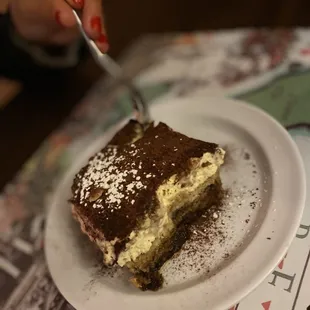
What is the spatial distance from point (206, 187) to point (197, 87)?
395mm

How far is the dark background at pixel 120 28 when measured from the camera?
1187 mm

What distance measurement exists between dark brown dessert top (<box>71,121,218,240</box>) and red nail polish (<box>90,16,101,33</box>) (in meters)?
0.23

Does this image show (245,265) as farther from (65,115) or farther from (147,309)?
(65,115)

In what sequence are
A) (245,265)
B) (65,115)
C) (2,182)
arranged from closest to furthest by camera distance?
(245,265) → (2,182) → (65,115)

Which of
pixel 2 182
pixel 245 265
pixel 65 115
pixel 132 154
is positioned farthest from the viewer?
pixel 65 115

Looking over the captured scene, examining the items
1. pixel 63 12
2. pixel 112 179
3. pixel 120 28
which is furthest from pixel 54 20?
pixel 120 28

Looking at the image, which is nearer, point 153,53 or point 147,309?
point 147,309

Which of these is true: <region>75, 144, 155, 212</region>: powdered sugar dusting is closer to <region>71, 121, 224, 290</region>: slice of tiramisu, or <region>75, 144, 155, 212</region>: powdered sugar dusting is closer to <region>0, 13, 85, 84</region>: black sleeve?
<region>71, 121, 224, 290</region>: slice of tiramisu

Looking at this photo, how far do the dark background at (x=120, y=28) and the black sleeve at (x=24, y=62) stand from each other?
4 cm

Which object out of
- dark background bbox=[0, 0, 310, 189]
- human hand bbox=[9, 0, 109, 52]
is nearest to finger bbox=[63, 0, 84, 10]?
human hand bbox=[9, 0, 109, 52]

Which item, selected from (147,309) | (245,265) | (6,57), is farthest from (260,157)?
(6,57)

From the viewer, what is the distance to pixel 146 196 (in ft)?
2.33

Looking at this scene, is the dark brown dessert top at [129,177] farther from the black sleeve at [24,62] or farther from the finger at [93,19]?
the black sleeve at [24,62]

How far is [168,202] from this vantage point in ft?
2.45
